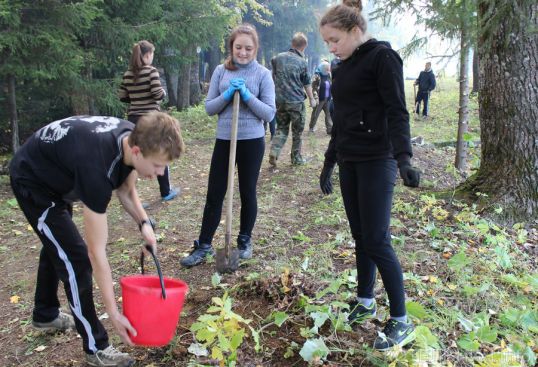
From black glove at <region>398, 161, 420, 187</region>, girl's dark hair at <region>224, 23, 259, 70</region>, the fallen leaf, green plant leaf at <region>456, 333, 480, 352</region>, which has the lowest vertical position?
the fallen leaf

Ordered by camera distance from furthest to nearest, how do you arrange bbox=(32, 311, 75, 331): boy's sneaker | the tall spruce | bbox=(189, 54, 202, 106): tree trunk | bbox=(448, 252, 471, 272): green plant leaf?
bbox=(189, 54, 202, 106): tree trunk, the tall spruce, bbox=(448, 252, 471, 272): green plant leaf, bbox=(32, 311, 75, 331): boy's sneaker

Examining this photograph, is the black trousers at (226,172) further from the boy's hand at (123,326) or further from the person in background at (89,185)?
the boy's hand at (123,326)

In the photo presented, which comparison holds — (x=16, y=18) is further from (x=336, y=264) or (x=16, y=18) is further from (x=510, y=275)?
(x=510, y=275)

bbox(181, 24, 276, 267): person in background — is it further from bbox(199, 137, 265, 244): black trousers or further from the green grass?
the green grass

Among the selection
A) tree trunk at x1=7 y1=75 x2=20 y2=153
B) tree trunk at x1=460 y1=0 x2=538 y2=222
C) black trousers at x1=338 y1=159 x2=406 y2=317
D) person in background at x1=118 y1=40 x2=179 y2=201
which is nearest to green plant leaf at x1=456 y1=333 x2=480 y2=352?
black trousers at x1=338 y1=159 x2=406 y2=317

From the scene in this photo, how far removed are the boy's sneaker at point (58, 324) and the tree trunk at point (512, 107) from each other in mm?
4267

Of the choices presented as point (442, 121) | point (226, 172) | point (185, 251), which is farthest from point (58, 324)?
point (442, 121)

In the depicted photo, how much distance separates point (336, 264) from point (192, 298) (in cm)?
128

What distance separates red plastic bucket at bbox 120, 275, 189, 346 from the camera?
217 centimetres

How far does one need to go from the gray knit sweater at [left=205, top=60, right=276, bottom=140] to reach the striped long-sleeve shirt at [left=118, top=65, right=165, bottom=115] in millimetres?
1865

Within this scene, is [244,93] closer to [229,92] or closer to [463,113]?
[229,92]

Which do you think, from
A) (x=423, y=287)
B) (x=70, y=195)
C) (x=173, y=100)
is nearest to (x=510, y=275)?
(x=423, y=287)

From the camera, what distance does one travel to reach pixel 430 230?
4.41 meters

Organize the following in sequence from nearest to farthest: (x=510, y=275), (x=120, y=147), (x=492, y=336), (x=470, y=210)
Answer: (x=120, y=147) → (x=492, y=336) → (x=510, y=275) → (x=470, y=210)
